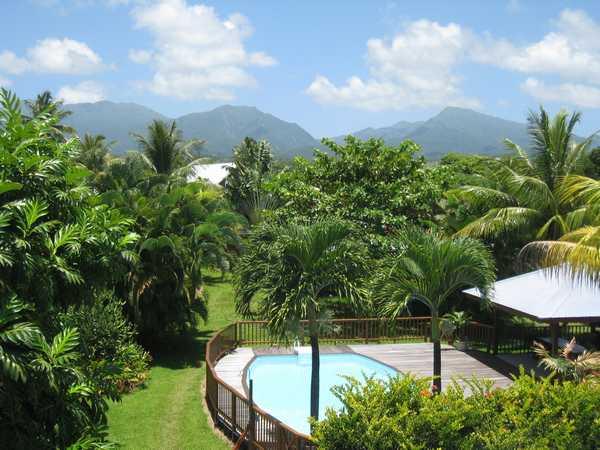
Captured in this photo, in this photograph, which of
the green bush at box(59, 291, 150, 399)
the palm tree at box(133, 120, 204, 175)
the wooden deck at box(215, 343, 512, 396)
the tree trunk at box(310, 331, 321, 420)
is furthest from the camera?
the palm tree at box(133, 120, 204, 175)

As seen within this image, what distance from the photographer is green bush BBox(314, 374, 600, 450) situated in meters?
7.11

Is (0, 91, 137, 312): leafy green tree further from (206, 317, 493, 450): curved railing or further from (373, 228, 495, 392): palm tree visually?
(373, 228, 495, 392): palm tree

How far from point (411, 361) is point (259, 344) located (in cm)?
487

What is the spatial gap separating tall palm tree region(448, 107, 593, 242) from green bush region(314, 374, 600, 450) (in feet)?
43.5

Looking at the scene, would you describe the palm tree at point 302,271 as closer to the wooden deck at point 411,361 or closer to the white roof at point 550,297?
the white roof at point 550,297

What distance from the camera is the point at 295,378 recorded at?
60.6ft

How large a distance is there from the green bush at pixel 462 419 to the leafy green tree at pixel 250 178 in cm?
2635

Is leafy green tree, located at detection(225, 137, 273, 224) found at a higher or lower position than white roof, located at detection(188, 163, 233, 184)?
lower

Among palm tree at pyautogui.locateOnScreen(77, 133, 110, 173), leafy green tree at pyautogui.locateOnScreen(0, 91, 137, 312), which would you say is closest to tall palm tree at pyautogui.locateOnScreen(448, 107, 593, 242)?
leafy green tree at pyautogui.locateOnScreen(0, 91, 137, 312)

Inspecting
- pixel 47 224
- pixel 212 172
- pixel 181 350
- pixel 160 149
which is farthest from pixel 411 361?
pixel 212 172

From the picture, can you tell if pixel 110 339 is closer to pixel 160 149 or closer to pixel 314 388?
pixel 314 388

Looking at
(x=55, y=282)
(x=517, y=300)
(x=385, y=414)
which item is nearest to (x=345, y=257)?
(x=385, y=414)

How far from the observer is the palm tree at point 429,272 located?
439 inches

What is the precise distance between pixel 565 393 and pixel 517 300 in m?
8.56
